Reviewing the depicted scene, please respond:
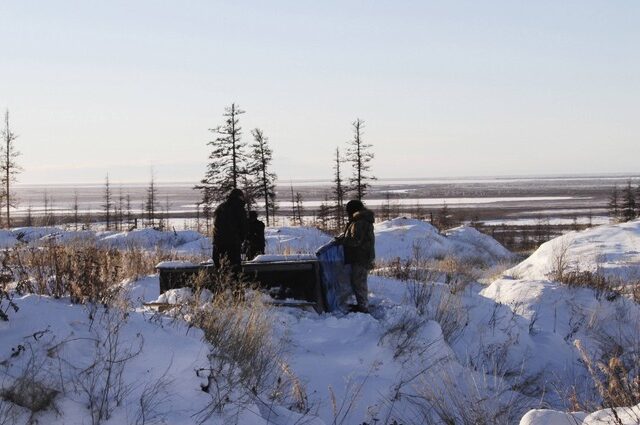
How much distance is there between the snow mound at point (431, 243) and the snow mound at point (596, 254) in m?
5.41

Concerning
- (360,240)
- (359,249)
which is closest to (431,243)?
(359,249)

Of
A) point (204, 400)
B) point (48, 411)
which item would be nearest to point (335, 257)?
point (204, 400)

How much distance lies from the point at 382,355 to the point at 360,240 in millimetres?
2455

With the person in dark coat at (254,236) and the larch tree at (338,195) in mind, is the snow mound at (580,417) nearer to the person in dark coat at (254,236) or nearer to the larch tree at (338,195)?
the person in dark coat at (254,236)

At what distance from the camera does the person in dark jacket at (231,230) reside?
404 inches

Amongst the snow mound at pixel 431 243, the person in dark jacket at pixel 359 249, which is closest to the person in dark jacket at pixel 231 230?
the person in dark jacket at pixel 359 249

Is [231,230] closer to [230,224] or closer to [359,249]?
[230,224]

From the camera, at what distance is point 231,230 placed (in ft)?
33.9

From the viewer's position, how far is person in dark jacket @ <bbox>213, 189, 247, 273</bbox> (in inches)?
404

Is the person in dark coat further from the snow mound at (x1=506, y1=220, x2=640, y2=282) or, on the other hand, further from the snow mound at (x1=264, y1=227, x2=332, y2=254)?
the snow mound at (x1=264, y1=227, x2=332, y2=254)

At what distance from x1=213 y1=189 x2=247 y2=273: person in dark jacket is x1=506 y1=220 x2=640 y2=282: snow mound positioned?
10.4 metres

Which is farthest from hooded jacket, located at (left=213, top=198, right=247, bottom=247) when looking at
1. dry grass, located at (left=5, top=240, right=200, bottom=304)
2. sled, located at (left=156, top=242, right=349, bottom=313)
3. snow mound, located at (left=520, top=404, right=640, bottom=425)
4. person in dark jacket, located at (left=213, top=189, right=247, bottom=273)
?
snow mound, located at (left=520, top=404, right=640, bottom=425)

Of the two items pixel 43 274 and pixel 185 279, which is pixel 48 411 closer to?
pixel 43 274

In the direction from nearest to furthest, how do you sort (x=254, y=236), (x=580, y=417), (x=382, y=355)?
(x=580, y=417) → (x=382, y=355) → (x=254, y=236)
